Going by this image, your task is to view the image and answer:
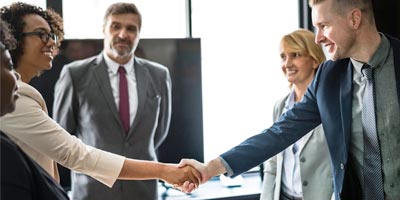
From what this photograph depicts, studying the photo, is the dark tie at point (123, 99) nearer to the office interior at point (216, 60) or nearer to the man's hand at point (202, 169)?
the office interior at point (216, 60)

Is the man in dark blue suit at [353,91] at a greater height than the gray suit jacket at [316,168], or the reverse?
the man in dark blue suit at [353,91]

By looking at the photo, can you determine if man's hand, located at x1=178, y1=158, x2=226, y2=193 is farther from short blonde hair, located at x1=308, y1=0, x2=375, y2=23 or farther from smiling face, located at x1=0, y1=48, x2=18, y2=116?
smiling face, located at x1=0, y1=48, x2=18, y2=116

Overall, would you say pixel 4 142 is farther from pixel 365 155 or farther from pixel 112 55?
pixel 112 55

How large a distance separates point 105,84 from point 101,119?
22cm

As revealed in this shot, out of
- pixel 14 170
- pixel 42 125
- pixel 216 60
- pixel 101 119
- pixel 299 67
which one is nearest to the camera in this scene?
pixel 14 170

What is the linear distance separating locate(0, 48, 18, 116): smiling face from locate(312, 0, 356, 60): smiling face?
4.25 feet

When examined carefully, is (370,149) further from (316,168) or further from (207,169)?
(207,169)

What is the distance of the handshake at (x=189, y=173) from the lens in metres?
2.35

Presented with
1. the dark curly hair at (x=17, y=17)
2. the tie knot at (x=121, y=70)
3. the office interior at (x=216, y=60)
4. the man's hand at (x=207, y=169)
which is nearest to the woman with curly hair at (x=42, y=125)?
the dark curly hair at (x=17, y=17)

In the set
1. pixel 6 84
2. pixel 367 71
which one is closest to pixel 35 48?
pixel 6 84

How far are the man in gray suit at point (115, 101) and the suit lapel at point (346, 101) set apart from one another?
4.62ft

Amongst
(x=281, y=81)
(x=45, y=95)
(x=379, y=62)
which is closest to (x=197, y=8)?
(x=281, y=81)

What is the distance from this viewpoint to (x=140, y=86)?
3064 millimetres

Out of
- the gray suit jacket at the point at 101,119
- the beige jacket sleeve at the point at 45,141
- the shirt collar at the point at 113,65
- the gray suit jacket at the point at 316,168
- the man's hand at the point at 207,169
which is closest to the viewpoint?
the beige jacket sleeve at the point at 45,141
